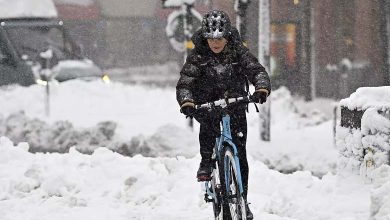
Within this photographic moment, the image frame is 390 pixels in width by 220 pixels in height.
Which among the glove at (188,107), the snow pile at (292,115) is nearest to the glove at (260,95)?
the glove at (188,107)

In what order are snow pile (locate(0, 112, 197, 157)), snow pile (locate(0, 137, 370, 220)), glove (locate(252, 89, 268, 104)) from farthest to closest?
snow pile (locate(0, 112, 197, 157)) → snow pile (locate(0, 137, 370, 220)) → glove (locate(252, 89, 268, 104))

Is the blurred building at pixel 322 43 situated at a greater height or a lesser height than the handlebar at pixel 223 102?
lesser

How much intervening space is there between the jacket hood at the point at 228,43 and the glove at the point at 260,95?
1.75ft

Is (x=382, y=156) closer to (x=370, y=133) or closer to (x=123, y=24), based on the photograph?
(x=370, y=133)

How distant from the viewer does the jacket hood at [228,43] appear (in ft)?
21.5

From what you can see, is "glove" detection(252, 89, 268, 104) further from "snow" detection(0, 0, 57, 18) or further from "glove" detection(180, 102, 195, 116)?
"snow" detection(0, 0, 57, 18)

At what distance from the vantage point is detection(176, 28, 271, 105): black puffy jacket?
654 centimetres

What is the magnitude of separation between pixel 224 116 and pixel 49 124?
929cm

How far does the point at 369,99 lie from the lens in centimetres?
824

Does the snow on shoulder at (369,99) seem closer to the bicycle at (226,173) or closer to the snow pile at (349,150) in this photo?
the snow pile at (349,150)

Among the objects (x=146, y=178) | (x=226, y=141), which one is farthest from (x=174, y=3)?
(x=226, y=141)

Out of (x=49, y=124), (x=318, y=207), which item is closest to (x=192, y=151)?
(x=49, y=124)

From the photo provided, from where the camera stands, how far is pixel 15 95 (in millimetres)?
18359

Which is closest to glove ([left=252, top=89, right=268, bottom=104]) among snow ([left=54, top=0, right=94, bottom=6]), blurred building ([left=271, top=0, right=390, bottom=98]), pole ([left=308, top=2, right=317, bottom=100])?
blurred building ([left=271, top=0, right=390, bottom=98])
